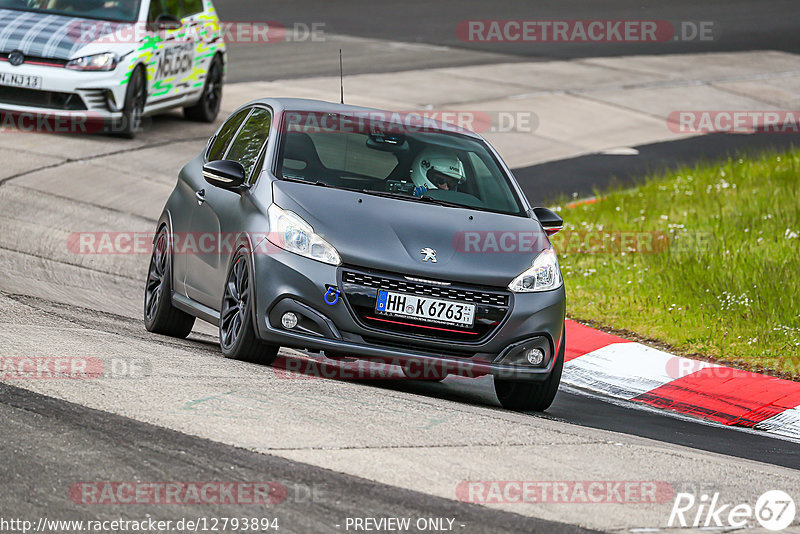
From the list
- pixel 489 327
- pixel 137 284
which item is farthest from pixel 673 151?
pixel 489 327

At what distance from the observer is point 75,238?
12086 millimetres

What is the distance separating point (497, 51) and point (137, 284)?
54.5ft

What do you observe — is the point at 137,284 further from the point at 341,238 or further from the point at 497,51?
the point at 497,51

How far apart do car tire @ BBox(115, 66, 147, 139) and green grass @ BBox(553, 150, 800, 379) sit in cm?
504

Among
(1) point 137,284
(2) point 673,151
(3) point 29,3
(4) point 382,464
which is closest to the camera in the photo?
(4) point 382,464

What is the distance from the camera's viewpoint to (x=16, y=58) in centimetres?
1502

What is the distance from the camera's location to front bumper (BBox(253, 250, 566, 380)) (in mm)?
7289

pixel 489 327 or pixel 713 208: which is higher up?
pixel 489 327

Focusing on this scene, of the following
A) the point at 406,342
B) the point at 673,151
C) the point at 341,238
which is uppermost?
the point at 341,238
